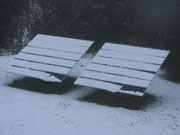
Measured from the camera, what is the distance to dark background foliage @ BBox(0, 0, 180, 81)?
11.6 m

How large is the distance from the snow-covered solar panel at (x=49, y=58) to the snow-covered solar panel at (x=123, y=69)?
585 mm

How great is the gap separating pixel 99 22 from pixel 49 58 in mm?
5566

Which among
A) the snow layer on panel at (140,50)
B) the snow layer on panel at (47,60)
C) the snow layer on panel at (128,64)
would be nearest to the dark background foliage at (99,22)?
the snow layer on panel at (140,50)

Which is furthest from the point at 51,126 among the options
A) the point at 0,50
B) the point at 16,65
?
the point at 0,50

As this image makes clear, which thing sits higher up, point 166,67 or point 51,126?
point 51,126

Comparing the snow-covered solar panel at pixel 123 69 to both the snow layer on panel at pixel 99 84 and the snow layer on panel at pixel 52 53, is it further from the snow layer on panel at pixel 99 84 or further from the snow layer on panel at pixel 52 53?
the snow layer on panel at pixel 52 53

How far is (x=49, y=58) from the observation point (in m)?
9.40

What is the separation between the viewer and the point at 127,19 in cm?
1354

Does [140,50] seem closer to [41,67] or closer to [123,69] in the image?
[123,69]

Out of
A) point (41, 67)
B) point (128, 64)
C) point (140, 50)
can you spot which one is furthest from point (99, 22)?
point (128, 64)

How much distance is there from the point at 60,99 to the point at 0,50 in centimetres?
766

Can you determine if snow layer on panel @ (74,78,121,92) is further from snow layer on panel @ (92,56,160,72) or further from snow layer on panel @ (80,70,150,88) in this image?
snow layer on panel @ (92,56,160,72)

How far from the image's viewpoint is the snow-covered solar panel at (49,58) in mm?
8828

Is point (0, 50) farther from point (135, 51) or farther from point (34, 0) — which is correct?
point (135, 51)
